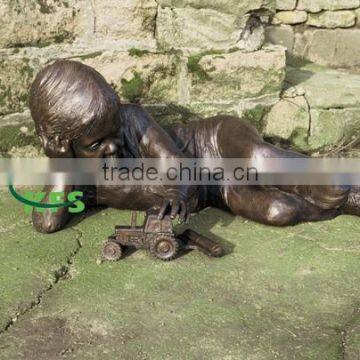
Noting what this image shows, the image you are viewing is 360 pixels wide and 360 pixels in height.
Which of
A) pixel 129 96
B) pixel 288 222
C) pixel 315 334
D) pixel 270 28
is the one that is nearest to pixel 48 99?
pixel 129 96

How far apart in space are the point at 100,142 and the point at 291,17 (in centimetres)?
220

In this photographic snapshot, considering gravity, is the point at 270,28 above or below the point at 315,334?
above

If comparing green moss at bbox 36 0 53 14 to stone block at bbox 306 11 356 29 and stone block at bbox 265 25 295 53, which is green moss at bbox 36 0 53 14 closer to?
stone block at bbox 265 25 295 53

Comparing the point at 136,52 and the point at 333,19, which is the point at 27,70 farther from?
the point at 333,19

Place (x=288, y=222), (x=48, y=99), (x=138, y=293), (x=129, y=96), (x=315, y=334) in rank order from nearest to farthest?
(x=315, y=334), (x=138, y=293), (x=48, y=99), (x=288, y=222), (x=129, y=96)

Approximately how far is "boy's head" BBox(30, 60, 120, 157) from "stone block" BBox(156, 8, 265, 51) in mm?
728

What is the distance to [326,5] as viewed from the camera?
3955 mm

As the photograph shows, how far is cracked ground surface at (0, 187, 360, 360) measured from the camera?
69.4 inches

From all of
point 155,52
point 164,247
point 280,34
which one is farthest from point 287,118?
point 164,247

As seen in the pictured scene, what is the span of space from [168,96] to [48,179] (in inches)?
31.3

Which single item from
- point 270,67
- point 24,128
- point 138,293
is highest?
point 270,67

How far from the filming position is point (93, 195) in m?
2.66

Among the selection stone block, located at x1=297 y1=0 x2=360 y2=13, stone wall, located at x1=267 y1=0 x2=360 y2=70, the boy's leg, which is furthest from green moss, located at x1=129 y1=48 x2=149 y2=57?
stone block, located at x1=297 y1=0 x2=360 y2=13

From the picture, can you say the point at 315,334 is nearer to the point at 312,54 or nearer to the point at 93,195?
the point at 93,195
